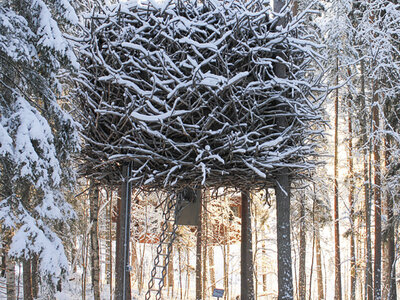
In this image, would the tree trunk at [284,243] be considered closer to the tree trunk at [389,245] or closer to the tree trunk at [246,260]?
the tree trunk at [246,260]

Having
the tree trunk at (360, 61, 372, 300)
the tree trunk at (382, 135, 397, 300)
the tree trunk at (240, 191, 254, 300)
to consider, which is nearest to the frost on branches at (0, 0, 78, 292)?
the tree trunk at (240, 191, 254, 300)

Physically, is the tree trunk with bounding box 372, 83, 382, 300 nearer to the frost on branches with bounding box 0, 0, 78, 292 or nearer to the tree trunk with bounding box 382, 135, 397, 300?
the tree trunk with bounding box 382, 135, 397, 300

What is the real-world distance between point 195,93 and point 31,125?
247 centimetres

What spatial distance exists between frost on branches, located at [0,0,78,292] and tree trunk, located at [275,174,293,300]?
3.17 metres

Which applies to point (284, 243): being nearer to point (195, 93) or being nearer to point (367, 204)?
point (195, 93)

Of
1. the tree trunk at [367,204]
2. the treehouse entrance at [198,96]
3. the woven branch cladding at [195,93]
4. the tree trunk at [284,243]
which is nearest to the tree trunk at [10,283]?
the treehouse entrance at [198,96]

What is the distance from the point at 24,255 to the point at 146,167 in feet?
7.04

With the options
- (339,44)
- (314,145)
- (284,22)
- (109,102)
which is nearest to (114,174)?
(109,102)

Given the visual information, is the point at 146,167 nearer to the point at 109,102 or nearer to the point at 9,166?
the point at 109,102

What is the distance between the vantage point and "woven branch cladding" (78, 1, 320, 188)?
14.0ft

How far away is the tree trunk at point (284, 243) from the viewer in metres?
4.78

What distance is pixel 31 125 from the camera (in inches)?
199

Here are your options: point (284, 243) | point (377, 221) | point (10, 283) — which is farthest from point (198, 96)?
point (377, 221)

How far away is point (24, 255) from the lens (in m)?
5.00
